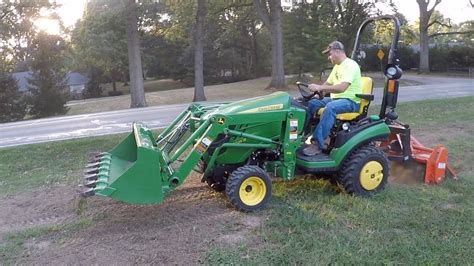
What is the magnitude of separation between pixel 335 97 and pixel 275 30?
2199 cm

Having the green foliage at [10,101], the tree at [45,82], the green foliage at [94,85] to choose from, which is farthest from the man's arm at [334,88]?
the green foliage at [94,85]

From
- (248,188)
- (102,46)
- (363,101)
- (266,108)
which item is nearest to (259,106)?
(266,108)

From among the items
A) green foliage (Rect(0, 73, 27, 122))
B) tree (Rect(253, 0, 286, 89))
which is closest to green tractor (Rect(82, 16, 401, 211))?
tree (Rect(253, 0, 286, 89))

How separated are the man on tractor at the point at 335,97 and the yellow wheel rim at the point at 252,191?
777 mm

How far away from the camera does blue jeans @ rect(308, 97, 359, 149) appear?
17.2 ft

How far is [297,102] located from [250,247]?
2.01 m

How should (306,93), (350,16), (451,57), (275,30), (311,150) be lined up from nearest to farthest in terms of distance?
(311,150)
(306,93)
(275,30)
(350,16)
(451,57)

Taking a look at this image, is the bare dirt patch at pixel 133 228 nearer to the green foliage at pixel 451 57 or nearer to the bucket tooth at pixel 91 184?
the bucket tooth at pixel 91 184

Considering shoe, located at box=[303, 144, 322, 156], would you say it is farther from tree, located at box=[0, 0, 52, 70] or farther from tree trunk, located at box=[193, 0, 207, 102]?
tree, located at box=[0, 0, 52, 70]

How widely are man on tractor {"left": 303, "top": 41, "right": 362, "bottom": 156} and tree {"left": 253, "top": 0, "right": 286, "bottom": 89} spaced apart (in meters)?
21.4

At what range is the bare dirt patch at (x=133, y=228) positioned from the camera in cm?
398

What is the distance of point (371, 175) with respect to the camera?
208 inches

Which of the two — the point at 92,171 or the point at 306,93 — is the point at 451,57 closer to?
the point at 306,93

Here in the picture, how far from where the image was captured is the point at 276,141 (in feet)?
16.8
